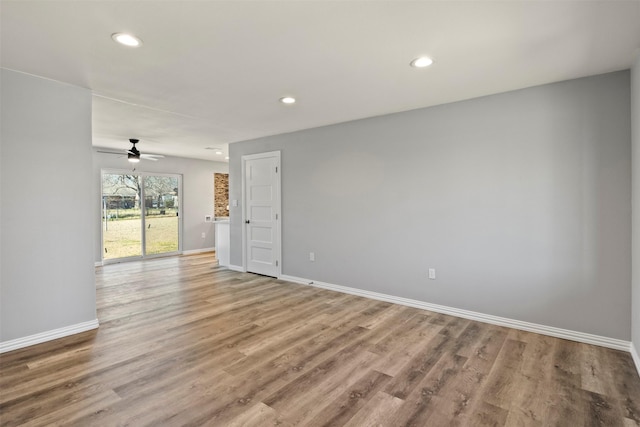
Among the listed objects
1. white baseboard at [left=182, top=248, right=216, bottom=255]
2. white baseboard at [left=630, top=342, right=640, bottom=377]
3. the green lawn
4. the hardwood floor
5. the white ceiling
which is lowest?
the hardwood floor

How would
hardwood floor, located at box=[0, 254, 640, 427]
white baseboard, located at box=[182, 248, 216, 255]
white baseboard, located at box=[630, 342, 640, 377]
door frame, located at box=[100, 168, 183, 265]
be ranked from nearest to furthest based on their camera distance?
1. hardwood floor, located at box=[0, 254, 640, 427]
2. white baseboard, located at box=[630, 342, 640, 377]
3. door frame, located at box=[100, 168, 183, 265]
4. white baseboard, located at box=[182, 248, 216, 255]

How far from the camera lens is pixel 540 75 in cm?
286

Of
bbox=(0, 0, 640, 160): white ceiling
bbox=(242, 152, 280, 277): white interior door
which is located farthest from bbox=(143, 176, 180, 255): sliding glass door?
bbox=(0, 0, 640, 160): white ceiling

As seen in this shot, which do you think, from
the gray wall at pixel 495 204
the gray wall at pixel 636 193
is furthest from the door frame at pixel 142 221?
the gray wall at pixel 636 193

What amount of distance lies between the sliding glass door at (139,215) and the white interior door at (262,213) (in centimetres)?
309

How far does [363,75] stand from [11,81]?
124 inches

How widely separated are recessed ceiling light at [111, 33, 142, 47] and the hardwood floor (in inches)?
98.0

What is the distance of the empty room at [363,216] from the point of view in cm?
199

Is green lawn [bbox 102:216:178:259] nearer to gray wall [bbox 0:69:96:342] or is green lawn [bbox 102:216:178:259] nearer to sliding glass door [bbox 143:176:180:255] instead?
sliding glass door [bbox 143:176:180:255]

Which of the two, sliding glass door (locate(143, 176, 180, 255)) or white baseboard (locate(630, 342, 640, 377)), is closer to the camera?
white baseboard (locate(630, 342, 640, 377))

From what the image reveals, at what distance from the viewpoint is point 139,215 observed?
725 cm

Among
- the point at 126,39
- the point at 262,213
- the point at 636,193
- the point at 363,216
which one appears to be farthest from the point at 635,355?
the point at 262,213

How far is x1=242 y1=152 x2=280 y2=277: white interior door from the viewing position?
540 cm

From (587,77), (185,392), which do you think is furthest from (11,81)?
(587,77)
